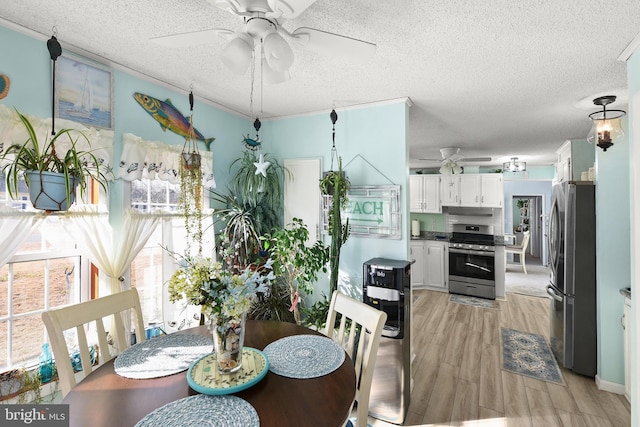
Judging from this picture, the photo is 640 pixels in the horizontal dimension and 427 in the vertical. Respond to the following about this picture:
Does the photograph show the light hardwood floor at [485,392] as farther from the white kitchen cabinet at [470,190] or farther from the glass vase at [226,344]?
the white kitchen cabinet at [470,190]

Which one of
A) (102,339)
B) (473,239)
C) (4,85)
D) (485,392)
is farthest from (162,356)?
(473,239)

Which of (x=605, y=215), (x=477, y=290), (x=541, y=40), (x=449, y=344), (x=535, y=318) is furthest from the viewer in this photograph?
(x=477, y=290)

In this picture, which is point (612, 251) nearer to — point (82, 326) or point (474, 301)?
point (474, 301)

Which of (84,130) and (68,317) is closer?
(68,317)

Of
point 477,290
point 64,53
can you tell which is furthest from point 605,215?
point 64,53

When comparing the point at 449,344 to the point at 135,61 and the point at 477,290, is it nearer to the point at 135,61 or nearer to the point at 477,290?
the point at 477,290

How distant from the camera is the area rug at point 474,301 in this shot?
15.7 feet

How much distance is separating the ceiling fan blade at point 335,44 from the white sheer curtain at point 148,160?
152cm

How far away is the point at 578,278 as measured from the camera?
2.79 metres

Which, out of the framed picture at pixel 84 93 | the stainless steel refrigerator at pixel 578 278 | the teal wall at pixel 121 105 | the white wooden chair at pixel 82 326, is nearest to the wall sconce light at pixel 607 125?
the stainless steel refrigerator at pixel 578 278

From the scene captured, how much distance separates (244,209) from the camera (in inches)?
114

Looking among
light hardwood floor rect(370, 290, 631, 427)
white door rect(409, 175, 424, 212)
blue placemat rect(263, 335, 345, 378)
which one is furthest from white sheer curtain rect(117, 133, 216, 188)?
white door rect(409, 175, 424, 212)

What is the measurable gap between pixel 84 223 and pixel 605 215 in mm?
4015

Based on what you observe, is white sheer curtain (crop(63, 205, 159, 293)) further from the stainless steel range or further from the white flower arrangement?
the stainless steel range
